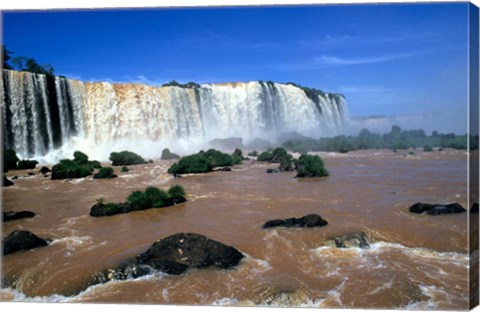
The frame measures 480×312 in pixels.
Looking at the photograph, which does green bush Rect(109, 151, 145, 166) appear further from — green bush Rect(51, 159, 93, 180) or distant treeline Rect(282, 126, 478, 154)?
distant treeline Rect(282, 126, 478, 154)

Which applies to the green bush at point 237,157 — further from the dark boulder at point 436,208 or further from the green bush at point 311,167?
the dark boulder at point 436,208

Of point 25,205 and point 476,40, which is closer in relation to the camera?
point 476,40

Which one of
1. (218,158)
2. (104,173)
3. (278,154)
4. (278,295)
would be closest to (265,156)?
(278,154)

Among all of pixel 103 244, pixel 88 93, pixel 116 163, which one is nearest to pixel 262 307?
pixel 103 244

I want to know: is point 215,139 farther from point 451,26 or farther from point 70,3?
point 451,26

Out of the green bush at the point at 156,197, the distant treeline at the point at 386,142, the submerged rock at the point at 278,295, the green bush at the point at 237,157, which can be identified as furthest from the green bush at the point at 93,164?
the submerged rock at the point at 278,295
